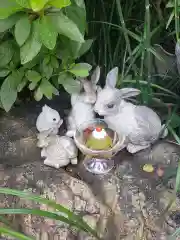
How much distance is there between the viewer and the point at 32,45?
1124 millimetres

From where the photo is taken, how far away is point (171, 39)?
5.50ft

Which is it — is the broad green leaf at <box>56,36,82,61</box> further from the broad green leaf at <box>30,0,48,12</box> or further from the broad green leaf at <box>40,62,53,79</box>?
the broad green leaf at <box>30,0,48,12</box>

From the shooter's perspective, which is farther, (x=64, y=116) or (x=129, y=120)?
(x=64, y=116)

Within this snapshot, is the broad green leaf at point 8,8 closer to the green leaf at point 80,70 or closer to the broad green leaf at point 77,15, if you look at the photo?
the broad green leaf at point 77,15

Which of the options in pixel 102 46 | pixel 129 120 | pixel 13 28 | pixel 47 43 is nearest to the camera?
pixel 47 43

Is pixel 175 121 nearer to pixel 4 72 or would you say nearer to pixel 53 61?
pixel 53 61

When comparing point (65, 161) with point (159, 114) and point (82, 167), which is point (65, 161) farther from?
point (159, 114)

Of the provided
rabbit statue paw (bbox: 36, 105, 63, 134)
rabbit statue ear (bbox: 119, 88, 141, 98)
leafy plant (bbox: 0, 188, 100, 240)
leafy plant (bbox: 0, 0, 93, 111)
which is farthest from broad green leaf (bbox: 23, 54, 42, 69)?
leafy plant (bbox: 0, 188, 100, 240)

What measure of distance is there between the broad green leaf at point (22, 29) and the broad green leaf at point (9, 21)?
0.9 inches

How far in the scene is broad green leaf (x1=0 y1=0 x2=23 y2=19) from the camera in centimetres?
108

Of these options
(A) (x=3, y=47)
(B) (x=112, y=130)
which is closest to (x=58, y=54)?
Answer: (A) (x=3, y=47)

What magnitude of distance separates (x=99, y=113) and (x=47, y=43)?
11.7 inches

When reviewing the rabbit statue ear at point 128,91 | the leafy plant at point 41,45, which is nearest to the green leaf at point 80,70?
the leafy plant at point 41,45

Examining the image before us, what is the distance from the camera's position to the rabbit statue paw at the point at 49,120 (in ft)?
4.42
